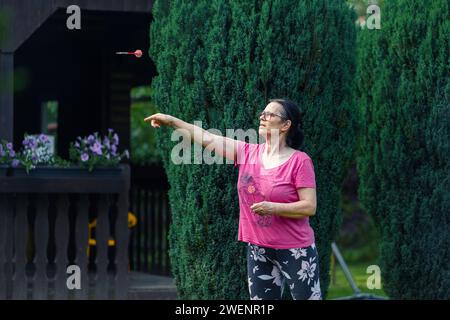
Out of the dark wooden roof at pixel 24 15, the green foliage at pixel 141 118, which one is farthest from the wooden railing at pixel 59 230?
the green foliage at pixel 141 118

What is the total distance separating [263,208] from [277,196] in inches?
8.9

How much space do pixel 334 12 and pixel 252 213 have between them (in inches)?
97.1

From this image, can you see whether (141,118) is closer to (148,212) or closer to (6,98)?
(148,212)

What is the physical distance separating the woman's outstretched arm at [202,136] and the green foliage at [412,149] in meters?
2.41

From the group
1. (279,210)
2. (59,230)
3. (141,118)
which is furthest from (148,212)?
(141,118)

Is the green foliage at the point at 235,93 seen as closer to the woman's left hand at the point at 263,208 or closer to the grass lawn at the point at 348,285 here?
the woman's left hand at the point at 263,208

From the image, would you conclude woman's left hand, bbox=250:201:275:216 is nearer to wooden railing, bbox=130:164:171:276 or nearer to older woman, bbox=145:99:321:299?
older woman, bbox=145:99:321:299

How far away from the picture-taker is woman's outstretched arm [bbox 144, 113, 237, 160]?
591 centimetres

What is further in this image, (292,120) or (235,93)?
(235,93)

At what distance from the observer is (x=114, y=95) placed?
11883mm

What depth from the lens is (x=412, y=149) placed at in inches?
313

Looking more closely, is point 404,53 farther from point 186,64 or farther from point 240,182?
point 240,182

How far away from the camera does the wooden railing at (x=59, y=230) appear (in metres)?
8.33

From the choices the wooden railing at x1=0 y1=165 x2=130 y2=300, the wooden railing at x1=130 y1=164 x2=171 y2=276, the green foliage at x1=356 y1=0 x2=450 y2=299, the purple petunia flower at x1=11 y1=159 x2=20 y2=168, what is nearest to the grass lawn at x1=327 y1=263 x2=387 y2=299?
the wooden railing at x1=130 y1=164 x2=171 y2=276
